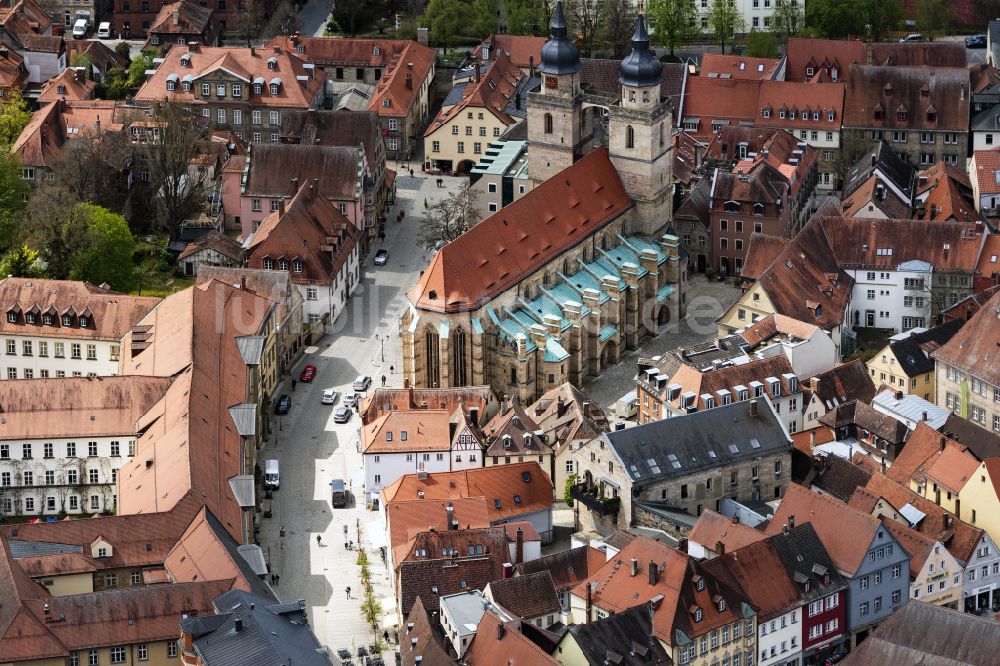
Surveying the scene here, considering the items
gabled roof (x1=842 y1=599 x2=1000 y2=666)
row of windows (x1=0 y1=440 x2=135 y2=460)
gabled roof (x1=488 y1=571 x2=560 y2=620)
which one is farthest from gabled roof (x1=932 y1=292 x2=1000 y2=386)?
row of windows (x1=0 y1=440 x2=135 y2=460)

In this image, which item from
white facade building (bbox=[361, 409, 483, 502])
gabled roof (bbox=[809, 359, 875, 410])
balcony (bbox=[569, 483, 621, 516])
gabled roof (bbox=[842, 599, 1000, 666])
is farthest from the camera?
gabled roof (bbox=[809, 359, 875, 410])

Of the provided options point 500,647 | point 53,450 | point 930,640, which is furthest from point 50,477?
point 930,640

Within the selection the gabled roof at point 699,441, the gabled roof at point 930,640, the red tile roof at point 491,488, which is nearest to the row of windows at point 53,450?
the red tile roof at point 491,488

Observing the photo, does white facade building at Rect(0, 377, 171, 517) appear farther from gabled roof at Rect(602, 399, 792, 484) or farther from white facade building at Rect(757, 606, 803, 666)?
white facade building at Rect(757, 606, 803, 666)

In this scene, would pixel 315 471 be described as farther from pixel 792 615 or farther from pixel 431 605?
pixel 792 615

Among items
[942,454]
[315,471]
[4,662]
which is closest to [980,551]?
[942,454]

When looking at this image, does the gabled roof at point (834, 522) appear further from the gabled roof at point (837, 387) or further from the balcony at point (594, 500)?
the gabled roof at point (837, 387)

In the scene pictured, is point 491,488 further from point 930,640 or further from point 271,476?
point 930,640

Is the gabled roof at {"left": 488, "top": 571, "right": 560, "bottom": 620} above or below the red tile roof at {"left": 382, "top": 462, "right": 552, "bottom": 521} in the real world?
below
